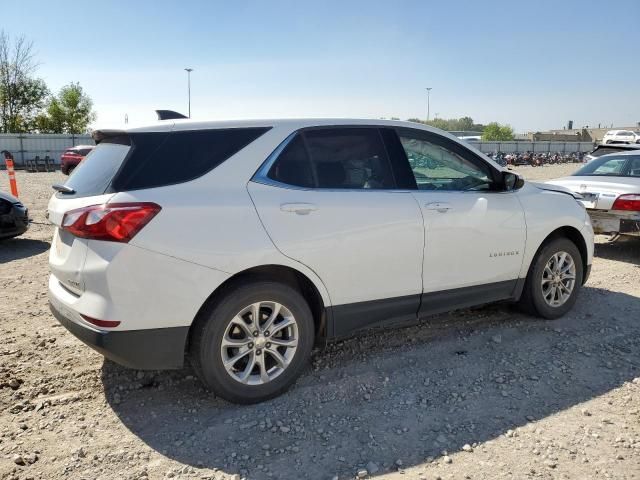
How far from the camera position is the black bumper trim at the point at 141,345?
2.94m

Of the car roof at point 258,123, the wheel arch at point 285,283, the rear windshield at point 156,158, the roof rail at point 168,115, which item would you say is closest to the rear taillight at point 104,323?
the wheel arch at point 285,283

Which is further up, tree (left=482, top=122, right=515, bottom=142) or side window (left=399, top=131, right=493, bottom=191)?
tree (left=482, top=122, right=515, bottom=142)

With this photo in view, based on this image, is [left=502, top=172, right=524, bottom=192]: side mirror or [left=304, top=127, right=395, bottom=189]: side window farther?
[left=502, top=172, right=524, bottom=192]: side mirror

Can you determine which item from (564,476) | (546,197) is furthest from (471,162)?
(564,476)

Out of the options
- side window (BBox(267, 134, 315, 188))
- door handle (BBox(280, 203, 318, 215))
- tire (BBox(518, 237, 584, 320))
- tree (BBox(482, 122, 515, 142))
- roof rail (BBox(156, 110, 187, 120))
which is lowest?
tire (BBox(518, 237, 584, 320))

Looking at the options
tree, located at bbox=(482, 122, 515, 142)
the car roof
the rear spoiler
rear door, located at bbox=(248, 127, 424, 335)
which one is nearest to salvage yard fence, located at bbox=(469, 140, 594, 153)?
tree, located at bbox=(482, 122, 515, 142)

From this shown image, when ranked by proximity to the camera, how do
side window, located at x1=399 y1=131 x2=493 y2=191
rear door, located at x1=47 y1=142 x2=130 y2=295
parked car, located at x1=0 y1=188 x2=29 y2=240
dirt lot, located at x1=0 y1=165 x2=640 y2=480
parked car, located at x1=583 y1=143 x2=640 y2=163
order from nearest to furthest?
dirt lot, located at x1=0 y1=165 x2=640 y2=480, rear door, located at x1=47 y1=142 x2=130 y2=295, side window, located at x1=399 y1=131 x2=493 y2=191, parked car, located at x1=0 y1=188 x2=29 y2=240, parked car, located at x1=583 y1=143 x2=640 y2=163

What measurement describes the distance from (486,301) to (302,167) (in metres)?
2.01

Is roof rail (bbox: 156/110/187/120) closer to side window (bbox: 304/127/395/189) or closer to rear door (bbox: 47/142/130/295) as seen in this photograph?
rear door (bbox: 47/142/130/295)

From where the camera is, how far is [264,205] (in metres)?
3.25

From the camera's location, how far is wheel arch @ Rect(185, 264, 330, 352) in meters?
3.14

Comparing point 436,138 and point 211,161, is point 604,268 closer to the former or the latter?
point 436,138

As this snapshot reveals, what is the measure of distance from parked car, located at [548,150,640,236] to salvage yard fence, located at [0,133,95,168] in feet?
111

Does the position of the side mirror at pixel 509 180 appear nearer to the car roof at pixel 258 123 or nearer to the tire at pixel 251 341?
the car roof at pixel 258 123
